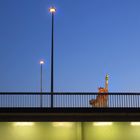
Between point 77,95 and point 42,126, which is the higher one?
point 77,95

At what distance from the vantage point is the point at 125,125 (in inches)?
1407

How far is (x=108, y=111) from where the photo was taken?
3334cm

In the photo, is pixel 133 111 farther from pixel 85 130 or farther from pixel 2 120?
pixel 2 120

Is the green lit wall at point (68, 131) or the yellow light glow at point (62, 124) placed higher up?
the yellow light glow at point (62, 124)

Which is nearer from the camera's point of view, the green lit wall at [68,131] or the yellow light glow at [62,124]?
the green lit wall at [68,131]

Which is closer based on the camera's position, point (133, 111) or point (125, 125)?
point (133, 111)

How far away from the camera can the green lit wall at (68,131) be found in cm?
3525

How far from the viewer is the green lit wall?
35.2 meters

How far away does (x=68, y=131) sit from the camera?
35.9 m

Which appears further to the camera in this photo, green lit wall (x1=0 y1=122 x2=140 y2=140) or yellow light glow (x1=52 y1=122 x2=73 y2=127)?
yellow light glow (x1=52 y1=122 x2=73 y2=127)

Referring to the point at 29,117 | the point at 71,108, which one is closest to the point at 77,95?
the point at 71,108

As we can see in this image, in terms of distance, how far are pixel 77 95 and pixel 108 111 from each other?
7.79 feet

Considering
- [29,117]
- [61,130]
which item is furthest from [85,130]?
[29,117]

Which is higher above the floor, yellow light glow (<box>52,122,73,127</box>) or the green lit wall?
yellow light glow (<box>52,122,73,127</box>)
